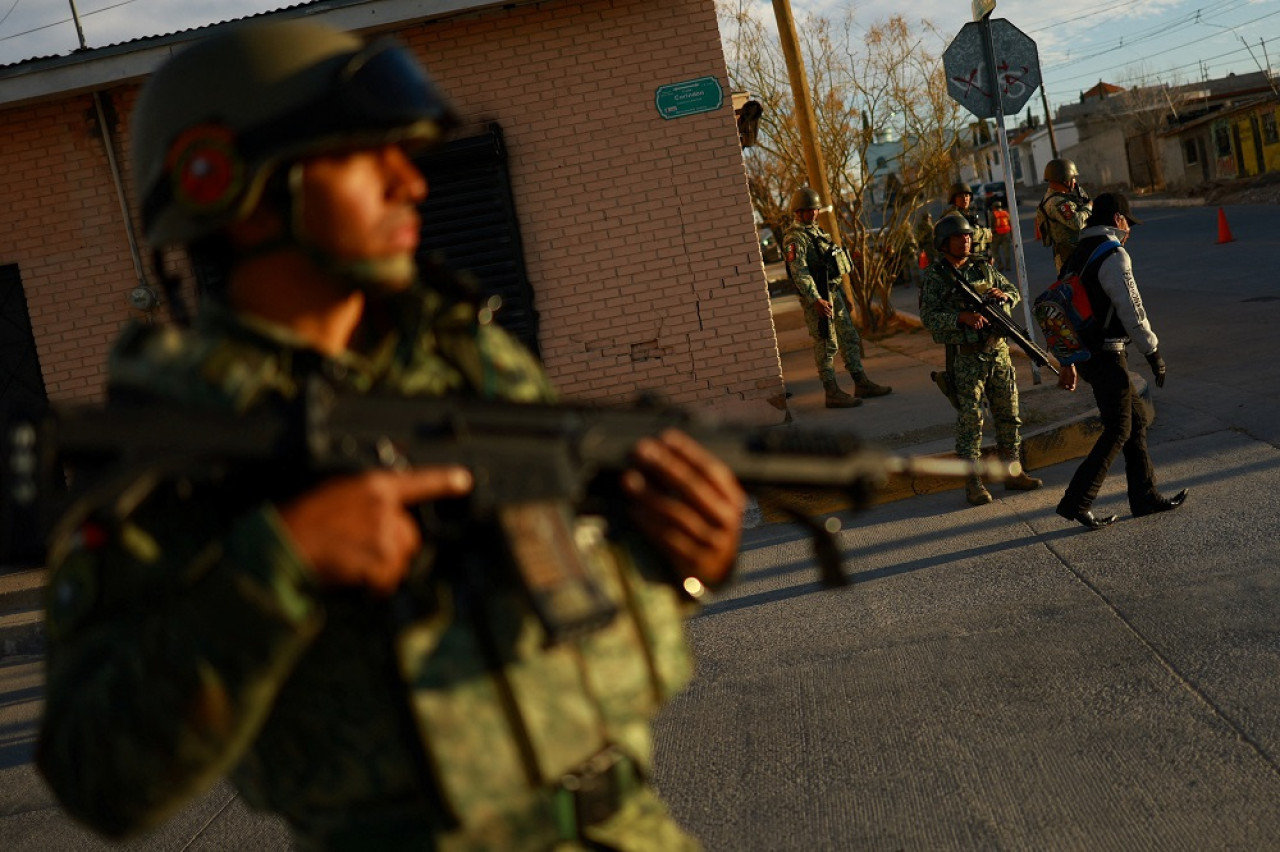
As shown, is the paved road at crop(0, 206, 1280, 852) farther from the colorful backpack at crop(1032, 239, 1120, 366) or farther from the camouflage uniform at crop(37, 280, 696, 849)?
the camouflage uniform at crop(37, 280, 696, 849)

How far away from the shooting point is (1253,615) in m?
5.01

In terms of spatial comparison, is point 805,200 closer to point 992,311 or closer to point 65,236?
point 992,311

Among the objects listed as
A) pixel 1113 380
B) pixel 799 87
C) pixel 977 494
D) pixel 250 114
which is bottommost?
pixel 977 494

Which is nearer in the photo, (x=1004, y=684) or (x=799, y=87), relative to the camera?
(x=1004, y=684)

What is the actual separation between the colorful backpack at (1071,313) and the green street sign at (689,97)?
370 centimetres

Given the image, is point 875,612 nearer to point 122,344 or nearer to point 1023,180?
point 122,344

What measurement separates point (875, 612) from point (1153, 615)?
1.21 meters

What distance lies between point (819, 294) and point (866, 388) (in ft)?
3.25

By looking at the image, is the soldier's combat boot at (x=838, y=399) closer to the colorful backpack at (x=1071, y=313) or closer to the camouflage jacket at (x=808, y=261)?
the camouflage jacket at (x=808, y=261)

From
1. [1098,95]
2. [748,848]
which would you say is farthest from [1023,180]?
[748,848]

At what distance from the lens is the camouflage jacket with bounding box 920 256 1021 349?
7742mm

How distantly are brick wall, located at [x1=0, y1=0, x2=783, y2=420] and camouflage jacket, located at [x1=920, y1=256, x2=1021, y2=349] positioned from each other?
2092mm

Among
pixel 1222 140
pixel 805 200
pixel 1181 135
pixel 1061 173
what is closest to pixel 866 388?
pixel 805 200

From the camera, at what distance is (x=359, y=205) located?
4.99ft
